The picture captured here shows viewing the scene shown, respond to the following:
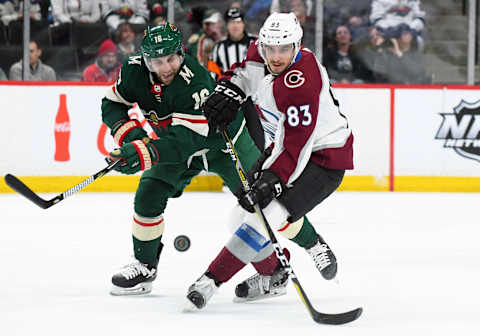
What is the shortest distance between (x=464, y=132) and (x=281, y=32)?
4301 mm

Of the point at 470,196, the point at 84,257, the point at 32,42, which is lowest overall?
the point at 470,196

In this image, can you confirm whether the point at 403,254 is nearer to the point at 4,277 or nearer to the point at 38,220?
the point at 4,277

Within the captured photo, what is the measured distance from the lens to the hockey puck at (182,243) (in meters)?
3.88

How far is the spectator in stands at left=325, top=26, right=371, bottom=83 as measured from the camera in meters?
7.54

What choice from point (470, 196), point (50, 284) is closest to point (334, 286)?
point (50, 284)

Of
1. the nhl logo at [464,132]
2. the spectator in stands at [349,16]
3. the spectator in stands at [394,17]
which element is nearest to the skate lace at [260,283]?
the nhl logo at [464,132]

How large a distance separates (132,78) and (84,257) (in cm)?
117

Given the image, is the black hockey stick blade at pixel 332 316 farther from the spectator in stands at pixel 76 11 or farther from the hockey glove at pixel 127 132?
the spectator in stands at pixel 76 11

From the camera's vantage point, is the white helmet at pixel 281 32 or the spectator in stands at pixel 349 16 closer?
the white helmet at pixel 281 32

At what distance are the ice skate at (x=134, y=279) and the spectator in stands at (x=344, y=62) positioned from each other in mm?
4512

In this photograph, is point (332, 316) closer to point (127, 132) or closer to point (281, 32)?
point (281, 32)

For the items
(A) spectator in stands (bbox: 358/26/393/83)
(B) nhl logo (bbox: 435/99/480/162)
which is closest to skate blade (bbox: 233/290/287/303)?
(B) nhl logo (bbox: 435/99/480/162)

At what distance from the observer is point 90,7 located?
7539 mm

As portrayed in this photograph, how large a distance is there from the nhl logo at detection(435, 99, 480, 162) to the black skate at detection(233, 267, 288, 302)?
12.9 feet
